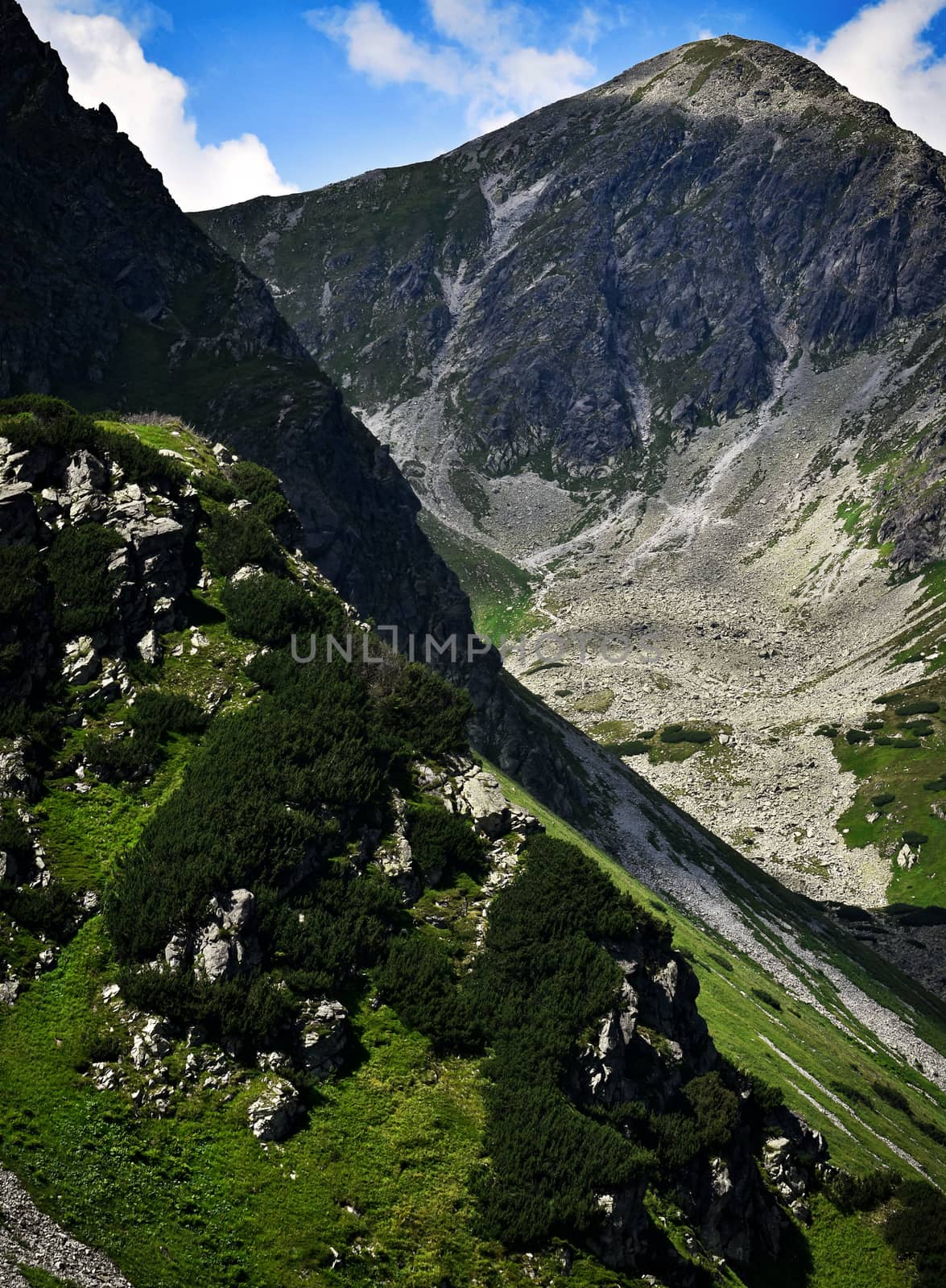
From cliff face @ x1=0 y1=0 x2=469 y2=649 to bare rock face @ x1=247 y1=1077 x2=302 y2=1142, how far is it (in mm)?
59065

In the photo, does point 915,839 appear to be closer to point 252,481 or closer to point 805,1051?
point 805,1051

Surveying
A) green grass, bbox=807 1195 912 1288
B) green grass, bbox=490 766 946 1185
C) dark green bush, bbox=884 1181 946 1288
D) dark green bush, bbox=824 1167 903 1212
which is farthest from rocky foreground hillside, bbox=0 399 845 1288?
green grass, bbox=490 766 946 1185

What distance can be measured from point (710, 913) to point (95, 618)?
56.3 metres

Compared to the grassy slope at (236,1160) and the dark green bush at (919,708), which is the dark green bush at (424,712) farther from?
the dark green bush at (919,708)

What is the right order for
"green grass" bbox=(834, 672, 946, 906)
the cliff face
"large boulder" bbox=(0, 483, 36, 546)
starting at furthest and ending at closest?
"green grass" bbox=(834, 672, 946, 906) → the cliff face → "large boulder" bbox=(0, 483, 36, 546)

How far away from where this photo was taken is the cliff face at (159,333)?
3349 inches

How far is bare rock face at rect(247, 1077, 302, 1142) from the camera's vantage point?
2097 cm

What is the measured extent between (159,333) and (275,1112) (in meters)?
95.1

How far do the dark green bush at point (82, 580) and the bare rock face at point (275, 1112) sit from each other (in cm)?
1725

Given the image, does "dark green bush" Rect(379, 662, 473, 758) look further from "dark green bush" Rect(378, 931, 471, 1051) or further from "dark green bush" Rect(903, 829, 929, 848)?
"dark green bush" Rect(903, 829, 929, 848)

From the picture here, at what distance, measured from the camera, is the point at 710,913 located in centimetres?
7106

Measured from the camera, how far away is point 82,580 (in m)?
31.6

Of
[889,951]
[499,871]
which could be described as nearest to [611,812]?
[889,951]

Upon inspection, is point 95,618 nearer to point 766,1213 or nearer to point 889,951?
point 766,1213
